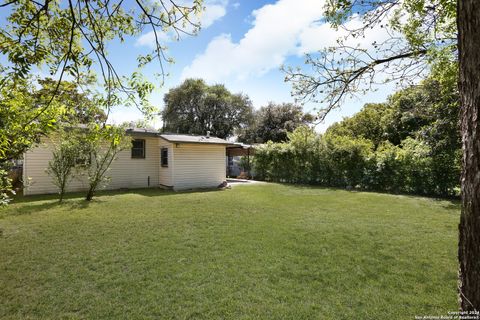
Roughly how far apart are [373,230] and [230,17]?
17.4ft

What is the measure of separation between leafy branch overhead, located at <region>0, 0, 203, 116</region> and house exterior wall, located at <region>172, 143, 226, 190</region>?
30.6 ft

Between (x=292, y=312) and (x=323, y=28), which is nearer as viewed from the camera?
(x=292, y=312)

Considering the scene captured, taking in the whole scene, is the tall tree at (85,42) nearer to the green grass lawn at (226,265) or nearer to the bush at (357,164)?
the green grass lawn at (226,265)

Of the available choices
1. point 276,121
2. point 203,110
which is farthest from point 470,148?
point 203,110

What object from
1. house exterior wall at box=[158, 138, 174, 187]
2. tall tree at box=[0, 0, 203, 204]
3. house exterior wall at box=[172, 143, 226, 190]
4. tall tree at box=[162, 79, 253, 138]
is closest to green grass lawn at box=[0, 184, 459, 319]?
tall tree at box=[0, 0, 203, 204]

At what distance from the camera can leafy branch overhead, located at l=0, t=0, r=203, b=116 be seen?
278 cm

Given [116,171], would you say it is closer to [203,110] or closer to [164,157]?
[164,157]

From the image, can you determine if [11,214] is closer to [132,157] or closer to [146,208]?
[146,208]

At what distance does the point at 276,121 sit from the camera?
2856 cm

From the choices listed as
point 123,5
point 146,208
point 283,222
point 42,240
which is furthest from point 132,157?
point 123,5

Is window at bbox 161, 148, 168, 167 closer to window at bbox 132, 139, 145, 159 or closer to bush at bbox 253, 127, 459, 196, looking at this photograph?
window at bbox 132, 139, 145, 159

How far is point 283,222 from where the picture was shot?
624 cm

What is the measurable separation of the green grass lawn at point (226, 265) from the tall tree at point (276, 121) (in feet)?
70.1

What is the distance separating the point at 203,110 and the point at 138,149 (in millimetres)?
19957
